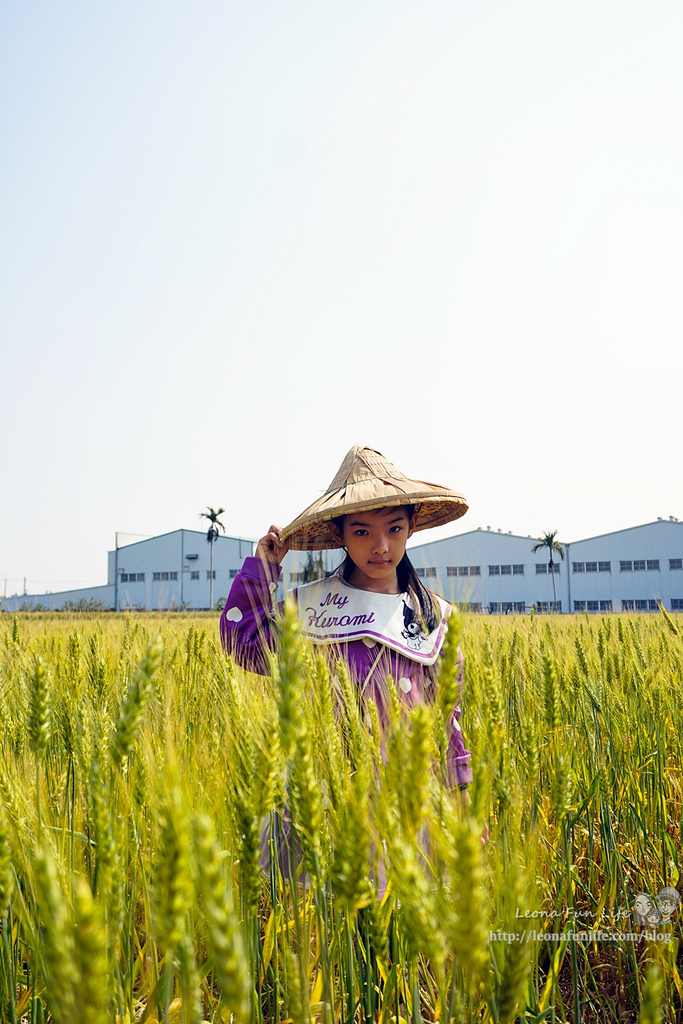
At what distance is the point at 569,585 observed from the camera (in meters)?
50.3

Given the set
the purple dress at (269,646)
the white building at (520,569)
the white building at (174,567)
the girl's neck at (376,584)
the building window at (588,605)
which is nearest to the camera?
the purple dress at (269,646)

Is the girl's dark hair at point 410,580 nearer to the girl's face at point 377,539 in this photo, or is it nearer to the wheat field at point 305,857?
the girl's face at point 377,539

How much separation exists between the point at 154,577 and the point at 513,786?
55855mm

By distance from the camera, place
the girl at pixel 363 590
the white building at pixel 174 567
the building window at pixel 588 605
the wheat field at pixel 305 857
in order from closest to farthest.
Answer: the wheat field at pixel 305 857 < the girl at pixel 363 590 < the building window at pixel 588 605 < the white building at pixel 174 567

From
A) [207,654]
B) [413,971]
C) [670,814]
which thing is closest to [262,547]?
[207,654]

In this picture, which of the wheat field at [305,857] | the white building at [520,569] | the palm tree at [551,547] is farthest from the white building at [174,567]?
the wheat field at [305,857]

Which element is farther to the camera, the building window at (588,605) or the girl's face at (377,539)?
A: the building window at (588,605)

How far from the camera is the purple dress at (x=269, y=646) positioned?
1.85 m

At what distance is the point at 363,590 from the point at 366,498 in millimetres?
306

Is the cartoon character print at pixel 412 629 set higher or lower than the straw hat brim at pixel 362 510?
lower

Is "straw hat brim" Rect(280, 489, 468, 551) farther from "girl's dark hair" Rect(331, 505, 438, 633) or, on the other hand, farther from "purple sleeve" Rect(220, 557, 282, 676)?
"purple sleeve" Rect(220, 557, 282, 676)

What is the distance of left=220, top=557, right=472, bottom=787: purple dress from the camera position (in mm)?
1851

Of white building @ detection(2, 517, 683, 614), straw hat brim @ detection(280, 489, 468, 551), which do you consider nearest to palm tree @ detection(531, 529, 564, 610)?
white building @ detection(2, 517, 683, 614)

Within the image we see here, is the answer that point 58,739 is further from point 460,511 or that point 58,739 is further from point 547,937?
point 460,511
